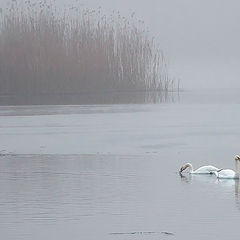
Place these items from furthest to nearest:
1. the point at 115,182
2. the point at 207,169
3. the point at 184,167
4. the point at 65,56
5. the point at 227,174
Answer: the point at 65,56 → the point at 184,167 → the point at 207,169 → the point at 227,174 → the point at 115,182

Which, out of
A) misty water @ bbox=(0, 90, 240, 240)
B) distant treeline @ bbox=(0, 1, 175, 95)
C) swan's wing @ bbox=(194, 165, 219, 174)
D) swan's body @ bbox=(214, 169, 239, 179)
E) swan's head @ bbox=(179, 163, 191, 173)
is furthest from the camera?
distant treeline @ bbox=(0, 1, 175, 95)

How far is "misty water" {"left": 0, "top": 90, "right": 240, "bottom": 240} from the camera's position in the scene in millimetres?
5840

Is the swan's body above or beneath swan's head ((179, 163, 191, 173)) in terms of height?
beneath

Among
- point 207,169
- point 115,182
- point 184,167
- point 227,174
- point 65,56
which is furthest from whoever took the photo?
point 65,56

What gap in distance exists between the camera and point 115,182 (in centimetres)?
801

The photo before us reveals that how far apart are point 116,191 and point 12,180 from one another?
1317 mm

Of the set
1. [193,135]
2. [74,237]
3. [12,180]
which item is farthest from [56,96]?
[74,237]

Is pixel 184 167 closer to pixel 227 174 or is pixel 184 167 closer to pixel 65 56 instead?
pixel 227 174

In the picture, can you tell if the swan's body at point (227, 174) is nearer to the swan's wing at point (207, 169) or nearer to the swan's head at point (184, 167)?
the swan's wing at point (207, 169)

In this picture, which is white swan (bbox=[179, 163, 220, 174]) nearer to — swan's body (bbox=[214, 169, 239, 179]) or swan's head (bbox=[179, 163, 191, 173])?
swan's head (bbox=[179, 163, 191, 173])

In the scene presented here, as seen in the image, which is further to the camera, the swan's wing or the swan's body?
the swan's wing

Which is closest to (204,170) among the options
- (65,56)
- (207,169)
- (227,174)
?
(207,169)

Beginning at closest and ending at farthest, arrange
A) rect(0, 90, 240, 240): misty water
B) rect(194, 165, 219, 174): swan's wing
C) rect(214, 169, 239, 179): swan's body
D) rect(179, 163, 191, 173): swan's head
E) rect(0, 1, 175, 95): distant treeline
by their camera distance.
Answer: rect(0, 90, 240, 240): misty water → rect(214, 169, 239, 179): swan's body → rect(194, 165, 219, 174): swan's wing → rect(179, 163, 191, 173): swan's head → rect(0, 1, 175, 95): distant treeline

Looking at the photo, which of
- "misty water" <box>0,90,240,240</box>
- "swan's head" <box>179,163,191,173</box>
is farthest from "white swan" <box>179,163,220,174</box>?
"misty water" <box>0,90,240,240</box>
